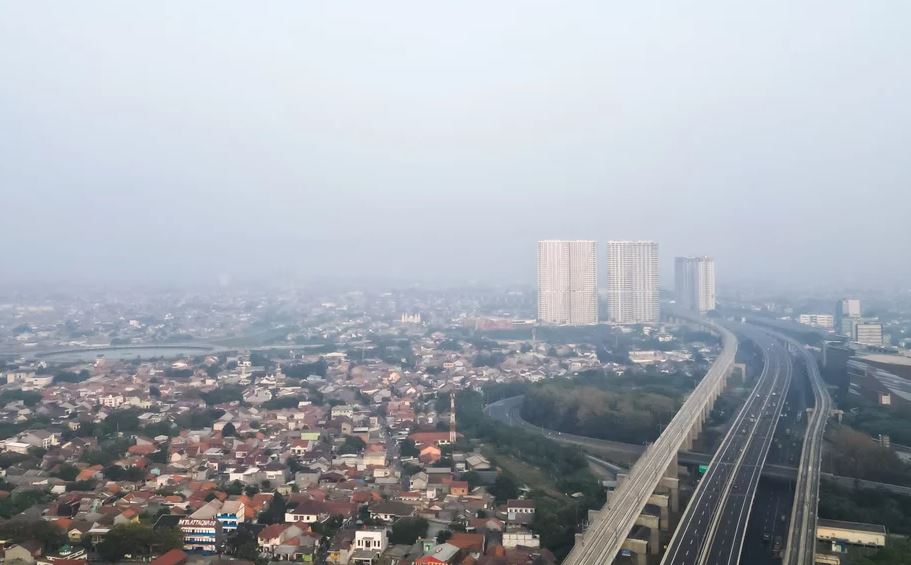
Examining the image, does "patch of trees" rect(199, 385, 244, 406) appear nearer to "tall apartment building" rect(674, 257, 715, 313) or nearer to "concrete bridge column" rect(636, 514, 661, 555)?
"concrete bridge column" rect(636, 514, 661, 555)

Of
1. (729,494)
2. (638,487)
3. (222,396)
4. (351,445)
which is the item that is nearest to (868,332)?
(729,494)

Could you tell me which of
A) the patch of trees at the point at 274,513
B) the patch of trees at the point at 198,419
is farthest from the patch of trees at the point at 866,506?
the patch of trees at the point at 198,419

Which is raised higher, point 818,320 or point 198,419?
point 198,419

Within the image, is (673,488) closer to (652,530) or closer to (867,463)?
(652,530)

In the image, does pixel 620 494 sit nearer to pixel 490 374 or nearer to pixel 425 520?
pixel 425 520

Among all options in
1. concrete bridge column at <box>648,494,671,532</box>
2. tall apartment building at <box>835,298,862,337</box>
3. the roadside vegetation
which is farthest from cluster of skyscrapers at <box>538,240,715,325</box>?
concrete bridge column at <box>648,494,671,532</box>

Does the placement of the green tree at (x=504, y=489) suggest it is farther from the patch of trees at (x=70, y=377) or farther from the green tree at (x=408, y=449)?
the patch of trees at (x=70, y=377)
